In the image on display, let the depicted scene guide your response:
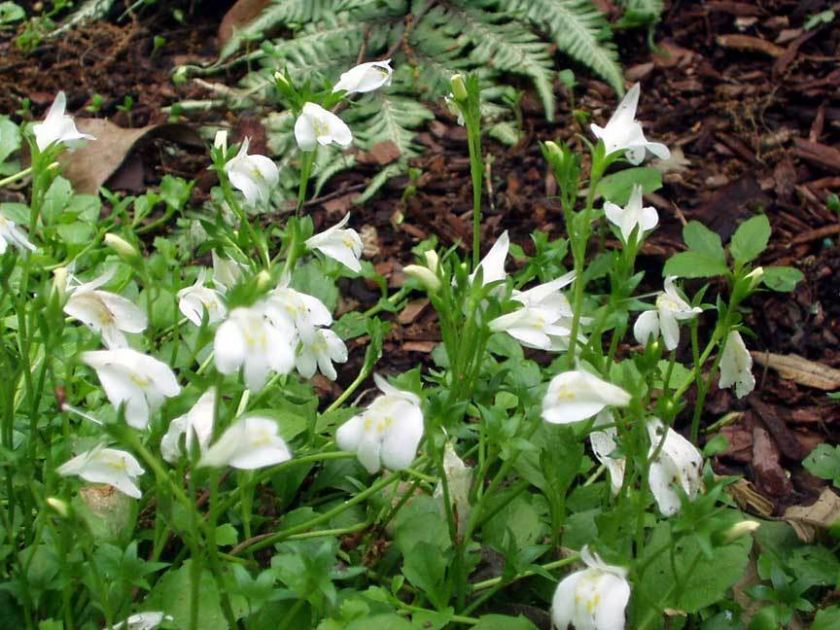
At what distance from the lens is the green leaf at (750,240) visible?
81.7 inches

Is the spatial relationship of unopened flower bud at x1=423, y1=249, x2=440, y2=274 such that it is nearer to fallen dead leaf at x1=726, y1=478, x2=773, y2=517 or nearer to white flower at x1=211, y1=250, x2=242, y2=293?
white flower at x1=211, y1=250, x2=242, y2=293

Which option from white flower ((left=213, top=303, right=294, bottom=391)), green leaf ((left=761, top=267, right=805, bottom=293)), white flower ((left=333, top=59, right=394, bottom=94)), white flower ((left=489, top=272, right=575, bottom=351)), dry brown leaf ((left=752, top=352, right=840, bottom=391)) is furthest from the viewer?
dry brown leaf ((left=752, top=352, right=840, bottom=391))

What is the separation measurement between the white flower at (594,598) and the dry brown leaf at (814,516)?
0.73 meters

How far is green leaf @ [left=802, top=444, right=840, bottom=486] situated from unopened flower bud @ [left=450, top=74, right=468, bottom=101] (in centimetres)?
95

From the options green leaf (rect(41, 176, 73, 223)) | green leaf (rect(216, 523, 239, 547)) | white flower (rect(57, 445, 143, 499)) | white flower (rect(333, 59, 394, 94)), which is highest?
white flower (rect(333, 59, 394, 94))

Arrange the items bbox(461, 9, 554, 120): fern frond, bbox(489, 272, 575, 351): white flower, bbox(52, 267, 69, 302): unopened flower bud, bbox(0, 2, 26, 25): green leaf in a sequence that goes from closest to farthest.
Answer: bbox(52, 267, 69, 302): unopened flower bud < bbox(489, 272, 575, 351): white flower < bbox(461, 9, 554, 120): fern frond < bbox(0, 2, 26, 25): green leaf

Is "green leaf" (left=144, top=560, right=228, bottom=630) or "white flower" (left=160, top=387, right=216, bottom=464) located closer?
"white flower" (left=160, top=387, right=216, bottom=464)

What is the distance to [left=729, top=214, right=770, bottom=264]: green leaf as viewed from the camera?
207cm

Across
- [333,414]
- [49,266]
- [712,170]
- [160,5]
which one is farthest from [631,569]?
[160,5]

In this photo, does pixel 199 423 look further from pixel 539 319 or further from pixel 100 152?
pixel 100 152

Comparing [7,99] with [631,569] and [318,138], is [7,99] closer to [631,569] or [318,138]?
[318,138]

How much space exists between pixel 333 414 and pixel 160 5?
8.81 feet

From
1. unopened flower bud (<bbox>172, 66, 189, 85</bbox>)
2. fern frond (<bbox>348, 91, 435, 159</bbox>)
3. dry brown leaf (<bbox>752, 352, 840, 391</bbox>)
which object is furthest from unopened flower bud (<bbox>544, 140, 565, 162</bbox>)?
unopened flower bud (<bbox>172, 66, 189, 85</bbox>)

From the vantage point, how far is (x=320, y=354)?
182 cm
